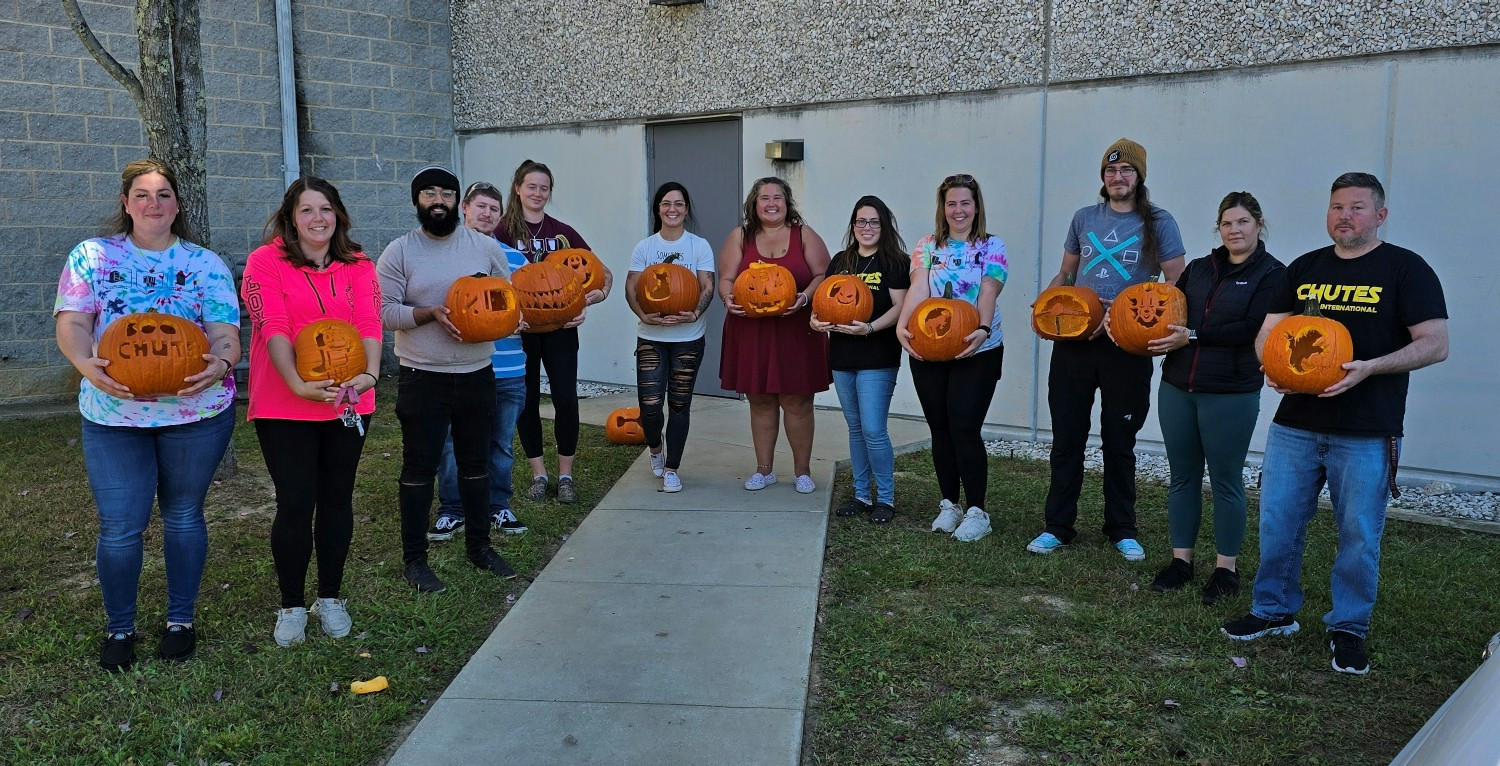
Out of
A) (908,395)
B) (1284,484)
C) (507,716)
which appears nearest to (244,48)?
(908,395)

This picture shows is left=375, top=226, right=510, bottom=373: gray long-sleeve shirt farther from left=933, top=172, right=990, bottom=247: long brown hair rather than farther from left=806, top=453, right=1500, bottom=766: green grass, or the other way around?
left=933, top=172, right=990, bottom=247: long brown hair

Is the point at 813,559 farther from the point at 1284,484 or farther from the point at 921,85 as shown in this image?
the point at 921,85

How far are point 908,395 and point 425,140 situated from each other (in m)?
6.36

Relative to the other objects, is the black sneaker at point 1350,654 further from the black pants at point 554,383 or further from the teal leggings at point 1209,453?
the black pants at point 554,383

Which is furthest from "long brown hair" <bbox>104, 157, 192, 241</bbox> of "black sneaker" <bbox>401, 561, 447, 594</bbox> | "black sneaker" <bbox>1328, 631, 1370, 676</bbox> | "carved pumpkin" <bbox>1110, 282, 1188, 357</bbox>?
"black sneaker" <bbox>1328, 631, 1370, 676</bbox>

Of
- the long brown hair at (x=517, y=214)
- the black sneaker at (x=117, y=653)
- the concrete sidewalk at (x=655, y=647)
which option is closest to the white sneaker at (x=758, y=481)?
the concrete sidewalk at (x=655, y=647)

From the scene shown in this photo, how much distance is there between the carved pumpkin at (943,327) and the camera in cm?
548

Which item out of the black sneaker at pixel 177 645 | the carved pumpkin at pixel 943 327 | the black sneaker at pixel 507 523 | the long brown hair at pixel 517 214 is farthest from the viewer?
the long brown hair at pixel 517 214

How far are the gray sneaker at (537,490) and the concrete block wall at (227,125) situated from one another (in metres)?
5.97

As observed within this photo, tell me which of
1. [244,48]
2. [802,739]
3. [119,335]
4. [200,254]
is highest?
[244,48]

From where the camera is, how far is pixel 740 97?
9977 mm

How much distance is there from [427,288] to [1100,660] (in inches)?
131

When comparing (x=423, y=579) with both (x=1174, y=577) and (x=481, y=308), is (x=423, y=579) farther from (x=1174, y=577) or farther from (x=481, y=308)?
(x=1174, y=577)

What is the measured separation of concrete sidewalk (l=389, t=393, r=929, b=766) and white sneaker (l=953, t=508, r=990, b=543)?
76 cm
